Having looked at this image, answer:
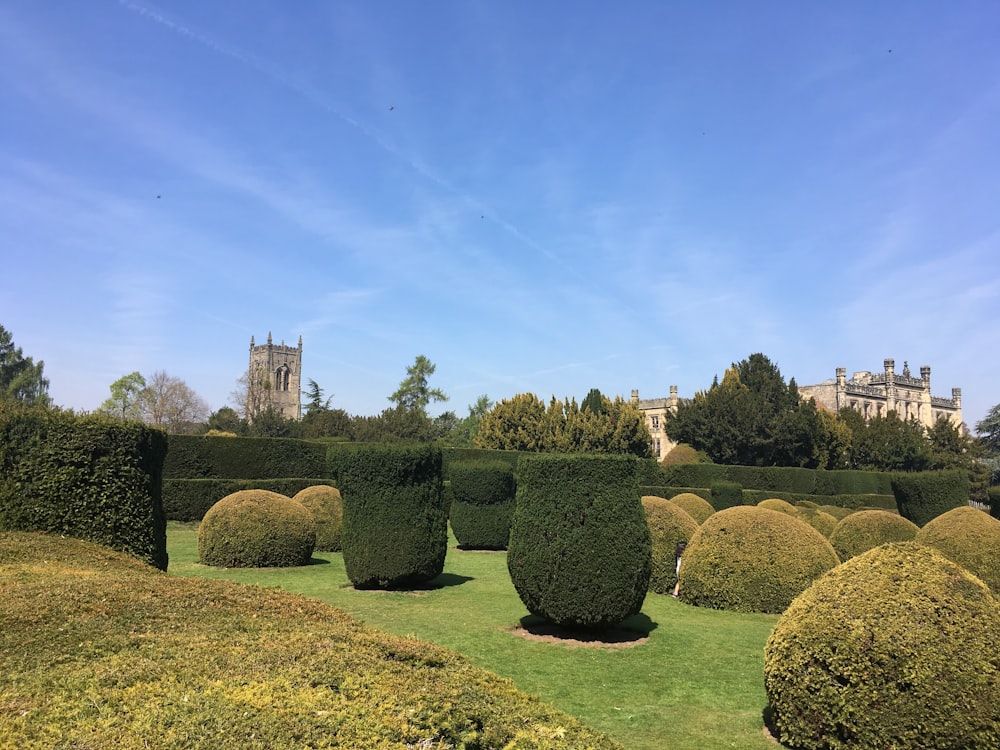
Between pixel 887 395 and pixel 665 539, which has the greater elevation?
pixel 887 395

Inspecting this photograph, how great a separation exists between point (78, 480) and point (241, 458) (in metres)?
19.9

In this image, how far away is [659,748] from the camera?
6.12 m

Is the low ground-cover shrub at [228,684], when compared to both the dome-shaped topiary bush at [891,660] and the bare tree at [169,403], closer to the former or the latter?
the dome-shaped topiary bush at [891,660]

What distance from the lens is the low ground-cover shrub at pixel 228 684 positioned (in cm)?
283

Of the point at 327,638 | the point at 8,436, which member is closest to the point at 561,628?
the point at 327,638

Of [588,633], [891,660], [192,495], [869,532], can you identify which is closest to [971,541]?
[869,532]

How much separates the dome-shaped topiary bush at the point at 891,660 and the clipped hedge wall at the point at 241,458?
21.0 m

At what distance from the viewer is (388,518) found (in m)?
13.2

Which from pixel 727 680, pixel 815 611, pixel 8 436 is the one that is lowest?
pixel 727 680

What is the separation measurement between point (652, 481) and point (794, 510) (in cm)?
1461

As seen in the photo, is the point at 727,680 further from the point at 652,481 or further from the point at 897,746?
the point at 652,481

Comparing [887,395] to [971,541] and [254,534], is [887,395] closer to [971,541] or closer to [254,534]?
[971,541]

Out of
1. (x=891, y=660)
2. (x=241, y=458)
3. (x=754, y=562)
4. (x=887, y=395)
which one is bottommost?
(x=754, y=562)

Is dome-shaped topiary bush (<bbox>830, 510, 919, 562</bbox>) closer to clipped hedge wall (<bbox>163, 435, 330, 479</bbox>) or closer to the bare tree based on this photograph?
clipped hedge wall (<bbox>163, 435, 330, 479</bbox>)
